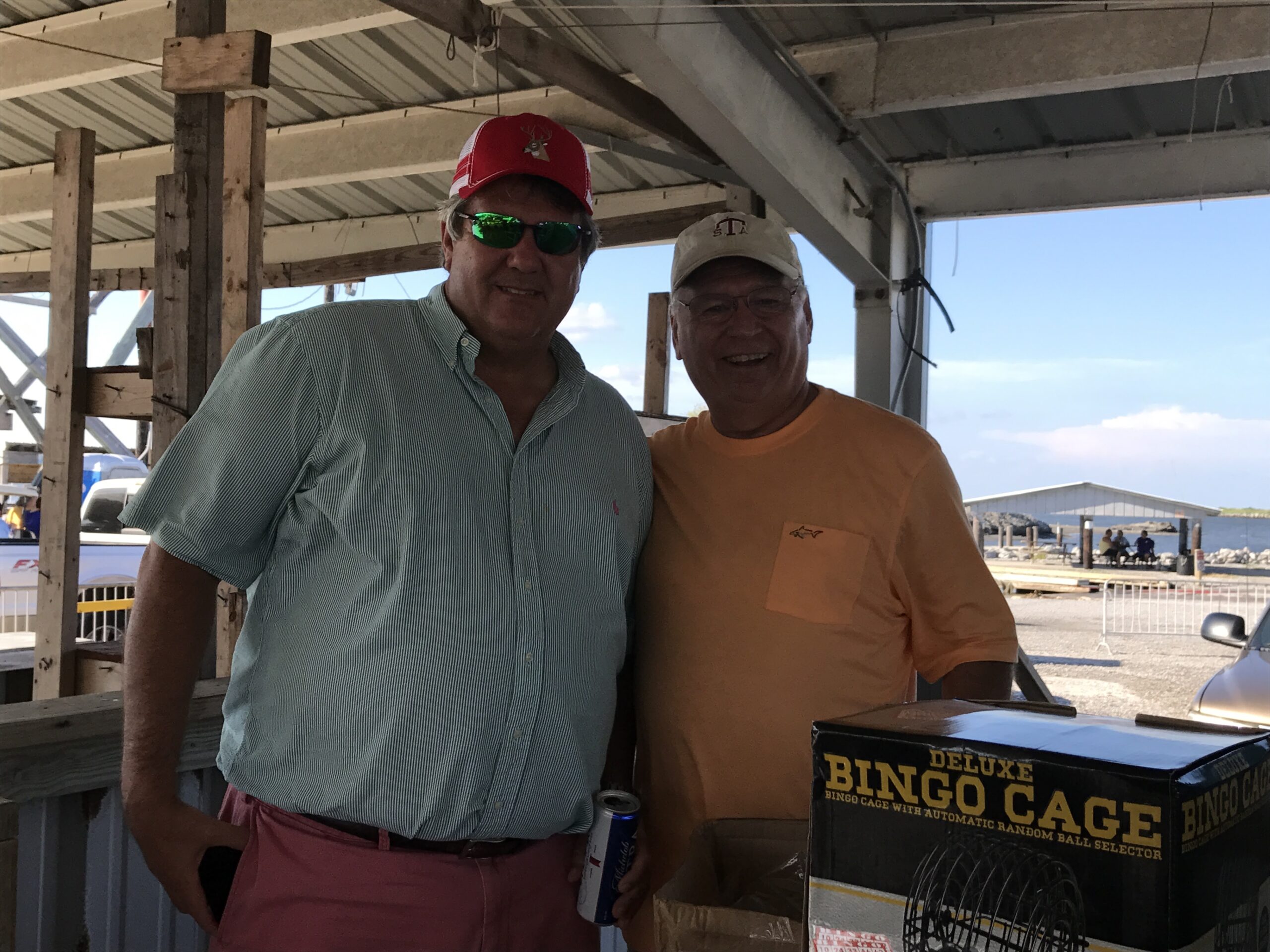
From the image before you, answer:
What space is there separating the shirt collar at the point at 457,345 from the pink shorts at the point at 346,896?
0.87m

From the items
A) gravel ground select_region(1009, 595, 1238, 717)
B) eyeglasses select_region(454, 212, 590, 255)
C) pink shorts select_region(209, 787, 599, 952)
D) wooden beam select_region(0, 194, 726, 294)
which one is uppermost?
wooden beam select_region(0, 194, 726, 294)

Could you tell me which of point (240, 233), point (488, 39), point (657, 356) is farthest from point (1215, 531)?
point (240, 233)

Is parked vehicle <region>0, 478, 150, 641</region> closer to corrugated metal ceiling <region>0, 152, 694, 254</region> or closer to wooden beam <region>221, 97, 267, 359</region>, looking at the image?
corrugated metal ceiling <region>0, 152, 694, 254</region>

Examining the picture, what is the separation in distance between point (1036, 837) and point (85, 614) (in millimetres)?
9618

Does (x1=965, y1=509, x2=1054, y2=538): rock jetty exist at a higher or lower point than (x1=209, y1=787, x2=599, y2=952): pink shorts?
higher

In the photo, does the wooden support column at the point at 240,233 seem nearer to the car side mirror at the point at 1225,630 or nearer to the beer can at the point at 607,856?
the beer can at the point at 607,856

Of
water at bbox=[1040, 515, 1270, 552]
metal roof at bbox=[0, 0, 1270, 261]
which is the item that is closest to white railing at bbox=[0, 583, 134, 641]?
metal roof at bbox=[0, 0, 1270, 261]

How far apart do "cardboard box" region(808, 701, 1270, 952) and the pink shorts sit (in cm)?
94

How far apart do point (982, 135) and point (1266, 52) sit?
2.25 meters

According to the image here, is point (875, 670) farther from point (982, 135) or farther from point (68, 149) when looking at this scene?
point (982, 135)

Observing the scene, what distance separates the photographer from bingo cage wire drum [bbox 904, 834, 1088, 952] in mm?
1015

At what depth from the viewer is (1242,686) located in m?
5.06

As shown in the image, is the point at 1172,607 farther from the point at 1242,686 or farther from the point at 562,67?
the point at 562,67

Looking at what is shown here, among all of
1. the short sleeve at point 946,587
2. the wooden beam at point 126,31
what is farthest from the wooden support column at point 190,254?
the wooden beam at point 126,31
